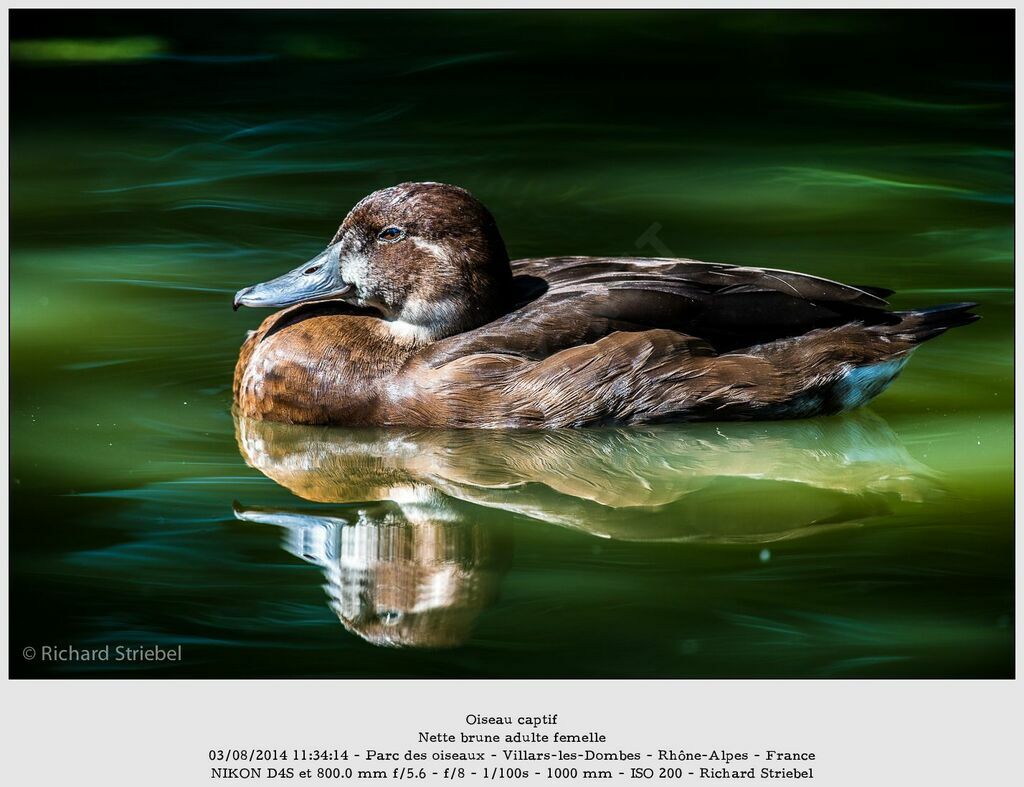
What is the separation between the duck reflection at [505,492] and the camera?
330 inches

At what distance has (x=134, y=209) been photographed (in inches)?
531

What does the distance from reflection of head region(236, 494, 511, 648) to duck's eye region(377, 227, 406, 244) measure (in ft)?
5.92

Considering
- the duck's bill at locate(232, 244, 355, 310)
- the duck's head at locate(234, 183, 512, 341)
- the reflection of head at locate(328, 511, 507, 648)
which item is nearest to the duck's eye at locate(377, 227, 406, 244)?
the duck's head at locate(234, 183, 512, 341)

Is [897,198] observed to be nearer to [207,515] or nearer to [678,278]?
[678,278]

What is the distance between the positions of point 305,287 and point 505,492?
211 centimetres

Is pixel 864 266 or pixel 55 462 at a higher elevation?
pixel 864 266

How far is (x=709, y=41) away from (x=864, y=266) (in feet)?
7.02

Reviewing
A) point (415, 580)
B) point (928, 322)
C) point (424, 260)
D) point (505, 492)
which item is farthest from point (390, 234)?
point (928, 322)

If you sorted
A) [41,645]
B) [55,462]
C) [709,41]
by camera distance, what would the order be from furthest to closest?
[709,41] → [55,462] → [41,645]

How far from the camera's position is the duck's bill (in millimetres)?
10773

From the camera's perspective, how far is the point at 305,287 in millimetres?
10797

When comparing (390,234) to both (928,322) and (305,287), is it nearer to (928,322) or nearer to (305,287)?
(305,287)

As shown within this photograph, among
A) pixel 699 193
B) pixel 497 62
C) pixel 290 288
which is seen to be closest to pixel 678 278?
pixel 290 288

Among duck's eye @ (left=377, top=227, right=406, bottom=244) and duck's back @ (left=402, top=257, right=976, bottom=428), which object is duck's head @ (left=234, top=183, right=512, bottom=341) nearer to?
duck's eye @ (left=377, top=227, right=406, bottom=244)
